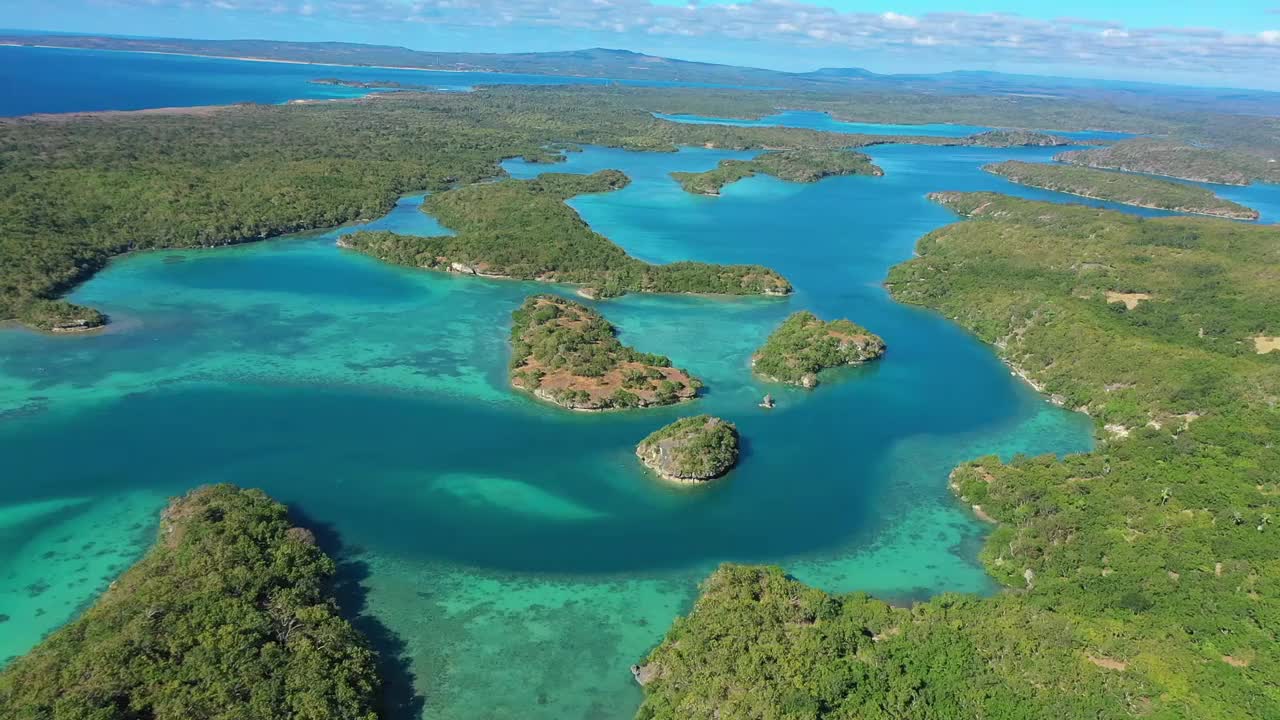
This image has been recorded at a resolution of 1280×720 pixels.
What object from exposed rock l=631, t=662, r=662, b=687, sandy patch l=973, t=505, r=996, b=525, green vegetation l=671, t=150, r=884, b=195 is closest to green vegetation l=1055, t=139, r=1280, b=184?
green vegetation l=671, t=150, r=884, b=195

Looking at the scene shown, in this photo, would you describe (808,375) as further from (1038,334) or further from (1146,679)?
(1146,679)

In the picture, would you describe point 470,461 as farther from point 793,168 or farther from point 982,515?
point 793,168

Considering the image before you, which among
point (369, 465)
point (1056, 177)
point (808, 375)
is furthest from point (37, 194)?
point (1056, 177)

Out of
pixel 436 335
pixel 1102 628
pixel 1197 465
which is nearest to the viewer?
pixel 1102 628

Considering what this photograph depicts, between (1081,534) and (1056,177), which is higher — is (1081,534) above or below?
below

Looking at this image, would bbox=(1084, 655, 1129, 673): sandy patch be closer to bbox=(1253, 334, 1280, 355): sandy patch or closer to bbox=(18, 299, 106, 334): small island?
bbox=(1253, 334, 1280, 355): sandy patch

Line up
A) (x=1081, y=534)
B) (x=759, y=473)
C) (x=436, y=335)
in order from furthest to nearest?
(x=436, y=335), (x=759, y=473), (x=1081, y=534)
